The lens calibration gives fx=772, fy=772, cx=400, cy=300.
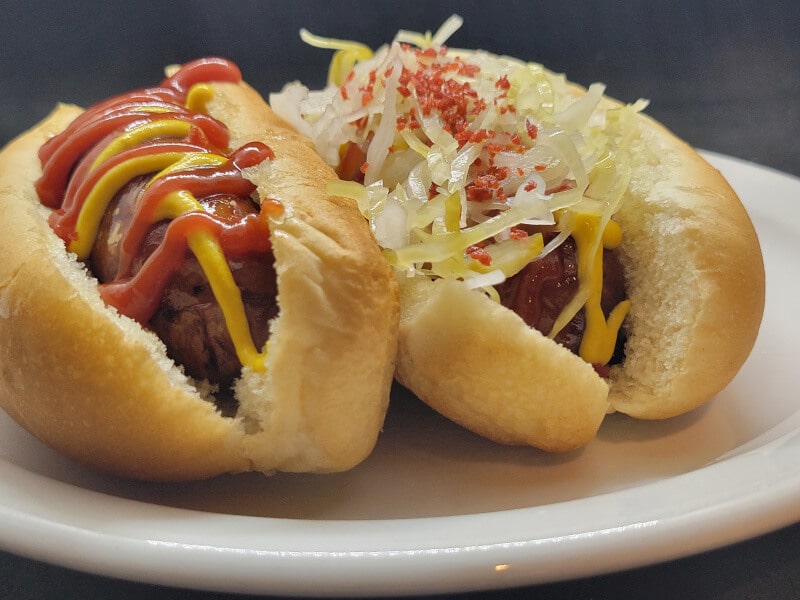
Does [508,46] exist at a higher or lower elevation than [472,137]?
lower

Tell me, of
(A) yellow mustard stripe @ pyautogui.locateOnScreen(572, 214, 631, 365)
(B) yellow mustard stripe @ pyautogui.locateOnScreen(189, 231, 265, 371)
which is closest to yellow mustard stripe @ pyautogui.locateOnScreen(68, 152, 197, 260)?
(B) yellow mustard stripe @ pyautogui.locateOnScreen(189, 231, 265, 371)

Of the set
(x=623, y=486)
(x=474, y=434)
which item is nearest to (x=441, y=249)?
(x=474, y=434)

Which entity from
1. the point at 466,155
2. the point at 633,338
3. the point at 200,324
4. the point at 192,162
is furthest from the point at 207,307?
the point at 633,338

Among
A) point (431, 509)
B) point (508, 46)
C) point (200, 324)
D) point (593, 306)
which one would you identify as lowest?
point (508, 46)

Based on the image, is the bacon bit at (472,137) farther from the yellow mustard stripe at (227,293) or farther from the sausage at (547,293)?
the yellow mustard stripe at (227,293)

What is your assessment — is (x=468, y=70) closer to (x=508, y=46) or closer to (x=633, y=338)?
(x=633, y=338)

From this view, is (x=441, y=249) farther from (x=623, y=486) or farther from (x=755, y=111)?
(x=755, y=111)

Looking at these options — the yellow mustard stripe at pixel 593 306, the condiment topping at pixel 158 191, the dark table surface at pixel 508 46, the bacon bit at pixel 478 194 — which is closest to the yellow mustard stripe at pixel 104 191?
the condiment topping at pixel 158 191
